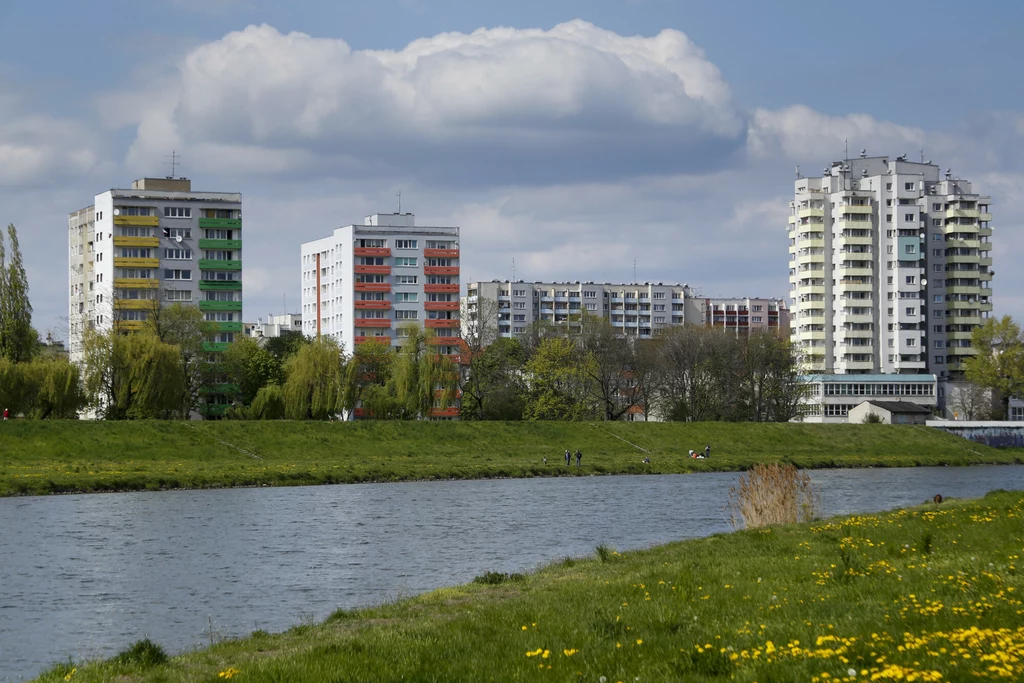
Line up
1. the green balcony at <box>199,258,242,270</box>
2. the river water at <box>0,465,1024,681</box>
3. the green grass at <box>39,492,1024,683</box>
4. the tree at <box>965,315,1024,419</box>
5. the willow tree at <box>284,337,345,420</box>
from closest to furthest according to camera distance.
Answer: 1. the green grass at <box>39,492,1024,683</box>
2. the river water at <box>0,465,1024,681</box>
3. the willow tree at <box>284,337,345,420</box>
4. the tree at <box>965,315,1024,419</box>
5. the green balcony at <box>199,258,242,270</box>

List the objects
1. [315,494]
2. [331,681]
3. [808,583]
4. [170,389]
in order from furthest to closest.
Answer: [170,389], [315,494], [808,583], [331,681]

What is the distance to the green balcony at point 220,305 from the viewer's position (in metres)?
182

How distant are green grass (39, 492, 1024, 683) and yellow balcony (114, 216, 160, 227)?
163 meters

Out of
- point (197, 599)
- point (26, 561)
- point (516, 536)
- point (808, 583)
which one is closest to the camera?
point (808, 583)

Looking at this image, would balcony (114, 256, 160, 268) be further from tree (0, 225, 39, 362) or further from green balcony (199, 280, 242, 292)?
tree (0, 225, 39, 362)

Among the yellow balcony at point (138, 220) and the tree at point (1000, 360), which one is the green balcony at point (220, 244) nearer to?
the yellow balcony at point (138, 220)

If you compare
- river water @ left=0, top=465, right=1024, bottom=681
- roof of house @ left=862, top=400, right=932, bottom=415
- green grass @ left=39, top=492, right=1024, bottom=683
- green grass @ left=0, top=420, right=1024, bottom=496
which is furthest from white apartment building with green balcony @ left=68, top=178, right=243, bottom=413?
green grass @ left=39, top=492, right=1024, bottom=683

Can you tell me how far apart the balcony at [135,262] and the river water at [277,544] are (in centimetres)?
Answer: 10705

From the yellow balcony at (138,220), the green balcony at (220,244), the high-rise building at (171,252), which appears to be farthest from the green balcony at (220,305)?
the yellow balcony at (138,220)

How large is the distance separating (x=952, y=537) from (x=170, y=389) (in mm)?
98372

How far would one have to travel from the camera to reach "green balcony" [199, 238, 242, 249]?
7205 inches

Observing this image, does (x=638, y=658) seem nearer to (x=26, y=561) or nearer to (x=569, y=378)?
(x=26, y=561)

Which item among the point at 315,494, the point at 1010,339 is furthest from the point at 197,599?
the point at 1010,339

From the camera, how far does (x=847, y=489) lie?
254 feet
